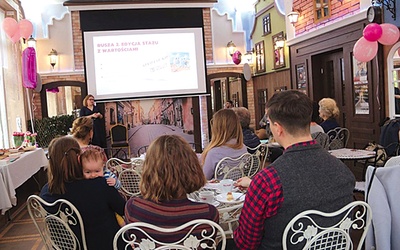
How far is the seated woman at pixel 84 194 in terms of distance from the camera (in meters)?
2.15

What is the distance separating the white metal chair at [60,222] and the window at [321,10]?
243 inches

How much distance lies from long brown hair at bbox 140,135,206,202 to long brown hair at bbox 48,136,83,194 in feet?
2.15

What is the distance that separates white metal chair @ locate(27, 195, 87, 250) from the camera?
2074 millimetres

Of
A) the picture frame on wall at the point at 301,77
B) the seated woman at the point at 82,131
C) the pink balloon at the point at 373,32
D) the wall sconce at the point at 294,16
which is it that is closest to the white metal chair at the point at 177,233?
the seated woman at the point at 82,131

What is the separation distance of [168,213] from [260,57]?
8.96 m

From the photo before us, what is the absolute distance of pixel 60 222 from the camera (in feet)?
6.82

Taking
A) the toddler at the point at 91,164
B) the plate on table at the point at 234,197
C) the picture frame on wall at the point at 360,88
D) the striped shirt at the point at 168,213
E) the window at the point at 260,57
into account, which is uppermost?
the window at the point at 260,57

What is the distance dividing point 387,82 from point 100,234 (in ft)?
16.1

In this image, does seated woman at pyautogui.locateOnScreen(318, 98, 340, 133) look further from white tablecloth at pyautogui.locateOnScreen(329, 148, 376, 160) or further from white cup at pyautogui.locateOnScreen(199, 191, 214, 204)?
white cup at pyautogui.locateOnScreen(199, 191, 214, 204)

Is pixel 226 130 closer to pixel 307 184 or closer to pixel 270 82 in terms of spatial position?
pixel 307 184

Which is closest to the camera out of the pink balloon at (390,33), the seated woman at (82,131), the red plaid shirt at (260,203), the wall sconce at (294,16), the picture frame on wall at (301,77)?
the red plaid shirt at (260,203)

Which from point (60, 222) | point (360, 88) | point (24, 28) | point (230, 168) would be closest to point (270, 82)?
point (360, 88)

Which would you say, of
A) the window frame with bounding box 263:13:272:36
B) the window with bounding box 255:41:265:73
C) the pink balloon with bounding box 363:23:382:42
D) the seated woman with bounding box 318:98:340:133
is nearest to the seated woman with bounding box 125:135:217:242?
the seated woman with bounding box 318:98:340:133

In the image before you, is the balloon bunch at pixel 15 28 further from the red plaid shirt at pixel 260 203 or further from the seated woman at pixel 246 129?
the red plaid shirt at pixel 260 203
